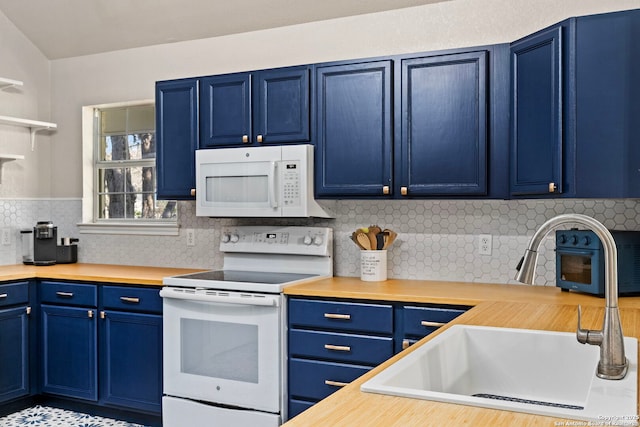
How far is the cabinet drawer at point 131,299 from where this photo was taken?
3734 mm

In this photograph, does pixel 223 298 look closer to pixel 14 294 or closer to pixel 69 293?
pixel 69 293

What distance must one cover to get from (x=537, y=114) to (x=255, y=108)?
5.31ft

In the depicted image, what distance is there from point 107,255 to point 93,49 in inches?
60.6

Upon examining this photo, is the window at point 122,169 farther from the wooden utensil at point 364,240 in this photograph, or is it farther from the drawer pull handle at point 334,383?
the drawer pull handle at point 334,383

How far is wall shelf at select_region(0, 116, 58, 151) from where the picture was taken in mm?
4473

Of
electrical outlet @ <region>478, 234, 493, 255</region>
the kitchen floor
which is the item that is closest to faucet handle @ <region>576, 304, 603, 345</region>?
electrical outlet @ <region>478, 234, 493, 255</region>

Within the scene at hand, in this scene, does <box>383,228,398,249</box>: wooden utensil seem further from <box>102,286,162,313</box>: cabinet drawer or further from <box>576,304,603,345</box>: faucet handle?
<box>576,304,603,345</box>: faucet handle

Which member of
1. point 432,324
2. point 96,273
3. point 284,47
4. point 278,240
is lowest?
point 432,324

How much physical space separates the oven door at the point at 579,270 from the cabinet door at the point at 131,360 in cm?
223

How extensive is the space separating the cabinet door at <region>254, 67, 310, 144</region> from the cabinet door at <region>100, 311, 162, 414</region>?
4.18 feet

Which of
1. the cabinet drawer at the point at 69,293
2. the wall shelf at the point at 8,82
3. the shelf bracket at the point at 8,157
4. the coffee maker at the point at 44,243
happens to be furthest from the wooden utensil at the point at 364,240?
the wall shelf at the point at 8,82

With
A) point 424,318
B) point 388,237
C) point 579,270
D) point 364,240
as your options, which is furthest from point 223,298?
point 579,270

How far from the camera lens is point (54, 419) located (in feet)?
13.0

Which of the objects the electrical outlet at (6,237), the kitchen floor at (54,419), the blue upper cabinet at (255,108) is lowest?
the kitchen floor at (54,419)
